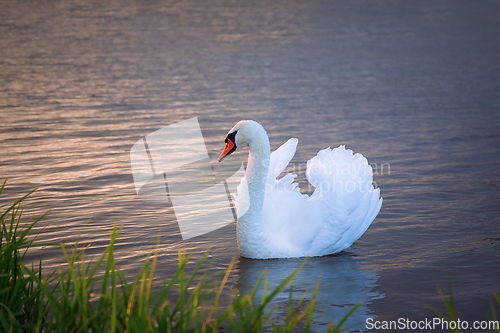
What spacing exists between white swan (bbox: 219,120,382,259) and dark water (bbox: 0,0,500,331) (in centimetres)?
21

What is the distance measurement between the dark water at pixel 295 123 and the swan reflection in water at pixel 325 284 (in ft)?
0.07

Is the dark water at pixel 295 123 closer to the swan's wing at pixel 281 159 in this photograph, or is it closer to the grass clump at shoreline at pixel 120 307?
the swan's wing at pixel 281 159

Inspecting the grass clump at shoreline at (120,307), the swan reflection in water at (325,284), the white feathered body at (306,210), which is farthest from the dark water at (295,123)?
the grass clump at shoreline at (120,307)

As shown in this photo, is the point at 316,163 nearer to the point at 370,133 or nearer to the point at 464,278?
the point at 464,278

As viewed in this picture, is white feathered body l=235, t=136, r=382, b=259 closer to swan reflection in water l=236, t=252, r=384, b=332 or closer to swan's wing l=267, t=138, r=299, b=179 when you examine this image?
swan reflection in water l=236, t=252, r=384, b=332

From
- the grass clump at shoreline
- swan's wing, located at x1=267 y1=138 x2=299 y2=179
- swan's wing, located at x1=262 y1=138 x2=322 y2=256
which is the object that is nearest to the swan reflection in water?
swan's wing, located at x1=262 y1=138 x2=322 y2=256

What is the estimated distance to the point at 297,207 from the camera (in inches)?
216

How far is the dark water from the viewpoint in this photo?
529 centimetres

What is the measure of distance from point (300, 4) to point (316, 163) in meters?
40.2

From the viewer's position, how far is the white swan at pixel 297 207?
522cm

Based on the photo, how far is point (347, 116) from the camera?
1305 cm

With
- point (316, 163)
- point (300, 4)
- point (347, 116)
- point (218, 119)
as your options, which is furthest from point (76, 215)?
point (300, 4)

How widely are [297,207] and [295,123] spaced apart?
6926 millimetres

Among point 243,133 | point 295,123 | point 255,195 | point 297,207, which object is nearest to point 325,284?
point 297,207
